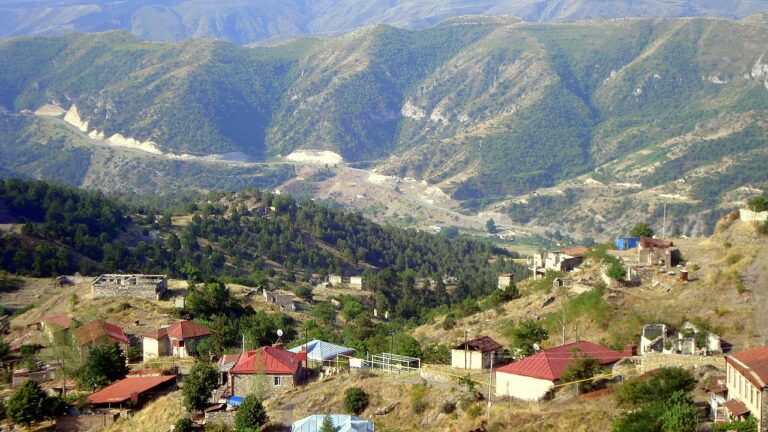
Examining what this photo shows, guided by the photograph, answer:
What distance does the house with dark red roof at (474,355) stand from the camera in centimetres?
3544

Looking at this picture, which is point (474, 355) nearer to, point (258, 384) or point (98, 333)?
point (258, 384)

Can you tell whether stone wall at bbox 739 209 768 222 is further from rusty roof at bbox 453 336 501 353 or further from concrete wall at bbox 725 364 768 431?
concrete wall at bbox 725 364 768 431

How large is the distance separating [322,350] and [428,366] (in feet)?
14.6

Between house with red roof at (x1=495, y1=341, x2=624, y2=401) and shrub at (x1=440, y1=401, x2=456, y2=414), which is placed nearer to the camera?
shrub at (x1=440, y1=401, x2=456, y2=414)

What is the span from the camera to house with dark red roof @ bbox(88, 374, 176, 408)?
116ft

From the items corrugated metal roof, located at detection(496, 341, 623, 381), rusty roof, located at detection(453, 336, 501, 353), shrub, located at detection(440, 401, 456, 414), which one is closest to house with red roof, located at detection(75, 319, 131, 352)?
rusty roof, located at detection(453, 336, 501, 353)

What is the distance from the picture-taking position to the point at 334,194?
187750 mm

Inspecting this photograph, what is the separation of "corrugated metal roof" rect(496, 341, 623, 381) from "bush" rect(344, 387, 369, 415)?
3883mm

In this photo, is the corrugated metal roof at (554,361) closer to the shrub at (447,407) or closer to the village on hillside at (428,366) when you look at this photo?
the village on hillside at (428,366)

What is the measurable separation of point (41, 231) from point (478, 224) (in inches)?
3309

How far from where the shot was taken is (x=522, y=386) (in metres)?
30.9

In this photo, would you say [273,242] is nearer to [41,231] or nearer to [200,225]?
[200,225]

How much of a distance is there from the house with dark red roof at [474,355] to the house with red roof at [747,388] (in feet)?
28.9

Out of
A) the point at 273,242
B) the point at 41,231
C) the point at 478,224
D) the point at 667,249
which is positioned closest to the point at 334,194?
the point at 478,224
